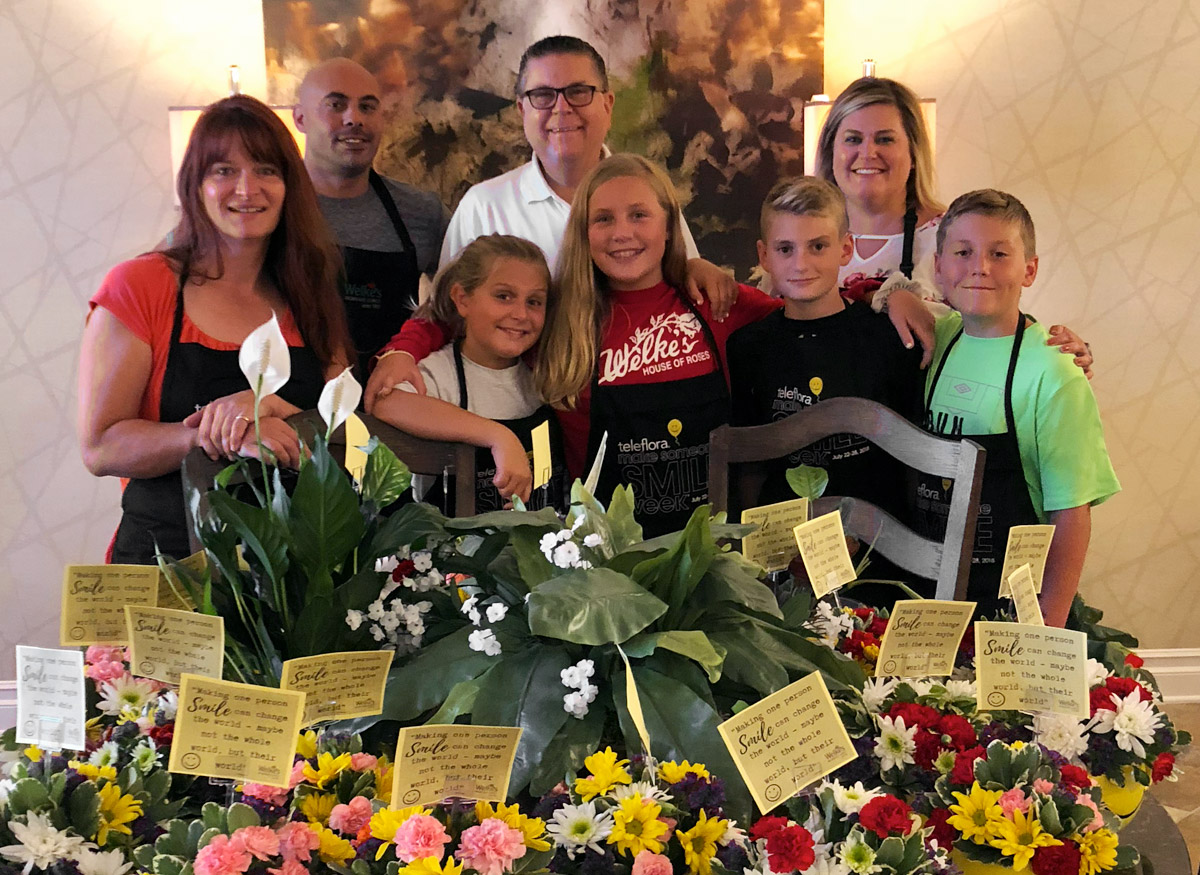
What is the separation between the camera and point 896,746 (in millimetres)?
917

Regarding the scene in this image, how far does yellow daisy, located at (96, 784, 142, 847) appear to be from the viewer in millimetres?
831

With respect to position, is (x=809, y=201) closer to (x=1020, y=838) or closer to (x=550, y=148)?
(x=550, y=148)

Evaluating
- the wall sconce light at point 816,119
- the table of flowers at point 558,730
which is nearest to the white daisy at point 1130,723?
the table of flowers at point 558,730

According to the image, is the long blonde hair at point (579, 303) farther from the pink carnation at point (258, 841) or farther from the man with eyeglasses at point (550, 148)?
the pink carnation at point (258, 841)

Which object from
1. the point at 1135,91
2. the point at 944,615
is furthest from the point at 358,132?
the point at 1135,91

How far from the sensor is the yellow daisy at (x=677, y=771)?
0.83 m

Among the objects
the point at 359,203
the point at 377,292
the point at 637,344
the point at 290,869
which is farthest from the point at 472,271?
the point at 290,869

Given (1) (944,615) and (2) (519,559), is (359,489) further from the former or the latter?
(1) (944,615)

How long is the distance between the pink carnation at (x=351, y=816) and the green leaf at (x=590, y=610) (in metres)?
0.20

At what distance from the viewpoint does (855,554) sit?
1.85 meters

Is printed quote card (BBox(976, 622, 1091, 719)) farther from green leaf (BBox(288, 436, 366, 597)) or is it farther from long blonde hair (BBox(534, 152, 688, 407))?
long blonde hair (BBox(534, 152, 688, 407))

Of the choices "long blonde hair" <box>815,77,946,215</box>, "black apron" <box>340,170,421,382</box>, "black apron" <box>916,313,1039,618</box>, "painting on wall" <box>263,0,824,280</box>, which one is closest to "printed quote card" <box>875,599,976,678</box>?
"black apron" <box>916,313,1039,618</box>

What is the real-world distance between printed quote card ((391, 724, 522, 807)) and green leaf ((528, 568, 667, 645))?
0.10 metres

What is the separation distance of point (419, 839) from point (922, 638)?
556 mm
